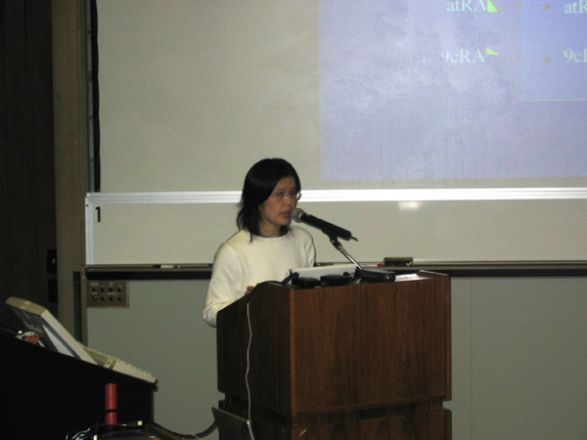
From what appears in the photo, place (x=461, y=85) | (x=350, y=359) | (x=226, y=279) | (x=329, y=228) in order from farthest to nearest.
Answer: (x=461, y=85) < (x=226, y=279) < (x=329, y=228) < (x=350, y=359)

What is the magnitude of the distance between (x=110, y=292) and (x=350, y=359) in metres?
1.99

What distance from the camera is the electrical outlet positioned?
4.39 m

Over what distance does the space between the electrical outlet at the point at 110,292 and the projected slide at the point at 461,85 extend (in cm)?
126

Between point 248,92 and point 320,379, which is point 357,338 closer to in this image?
point 320,379

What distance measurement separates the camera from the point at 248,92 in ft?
14.3

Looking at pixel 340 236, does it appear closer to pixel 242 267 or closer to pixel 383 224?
pixel 242 267

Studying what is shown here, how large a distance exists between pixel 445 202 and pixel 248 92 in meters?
1.09

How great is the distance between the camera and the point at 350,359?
272 centimetres

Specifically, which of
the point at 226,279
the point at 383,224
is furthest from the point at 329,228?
the point at 383,224

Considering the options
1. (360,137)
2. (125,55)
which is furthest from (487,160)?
(125,55)

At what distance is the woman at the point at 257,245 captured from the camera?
11.0 feet

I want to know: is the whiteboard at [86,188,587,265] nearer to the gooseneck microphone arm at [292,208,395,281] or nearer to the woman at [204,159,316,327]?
the woman at [204,159,316,327]

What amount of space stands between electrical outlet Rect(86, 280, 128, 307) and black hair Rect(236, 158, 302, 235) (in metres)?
1.17

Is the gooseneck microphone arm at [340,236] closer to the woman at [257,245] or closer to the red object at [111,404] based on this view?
the woman at [257,245]
